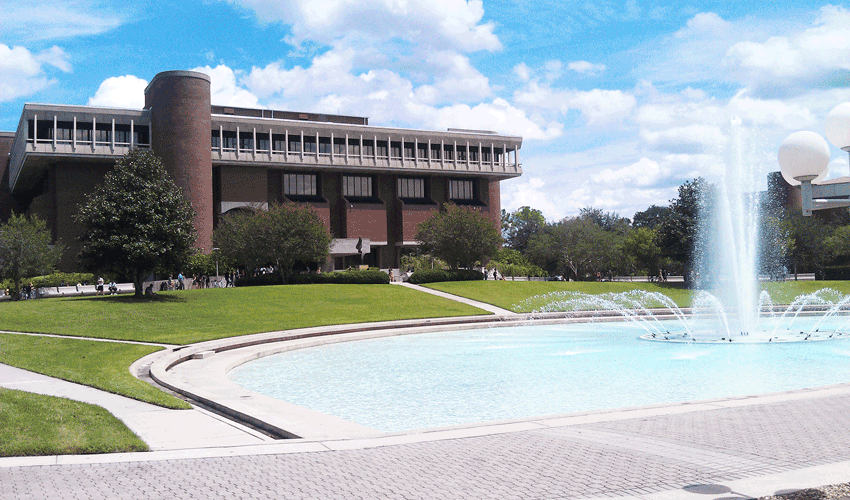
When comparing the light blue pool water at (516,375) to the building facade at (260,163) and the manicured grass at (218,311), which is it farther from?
the building facade at (260,163)

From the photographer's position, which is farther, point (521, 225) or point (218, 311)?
point (521, 225)

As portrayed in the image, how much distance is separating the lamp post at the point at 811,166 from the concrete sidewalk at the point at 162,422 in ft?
21.7

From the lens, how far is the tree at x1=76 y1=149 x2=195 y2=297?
3644 cm

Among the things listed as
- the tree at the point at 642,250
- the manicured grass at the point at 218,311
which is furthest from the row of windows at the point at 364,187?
the manicured grass at the point at 218,311

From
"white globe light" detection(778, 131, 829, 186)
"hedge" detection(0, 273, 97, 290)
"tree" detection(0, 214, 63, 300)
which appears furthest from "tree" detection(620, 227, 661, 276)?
"white globe light" detection(778, 131, 829, 186)

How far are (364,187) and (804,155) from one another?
76.7 m

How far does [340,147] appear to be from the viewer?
7962cm

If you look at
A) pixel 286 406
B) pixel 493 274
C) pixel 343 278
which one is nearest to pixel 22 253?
pixel 343 278

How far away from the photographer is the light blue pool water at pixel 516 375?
12.4 meters

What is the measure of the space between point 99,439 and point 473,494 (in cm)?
479

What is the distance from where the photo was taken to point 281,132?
248 feet

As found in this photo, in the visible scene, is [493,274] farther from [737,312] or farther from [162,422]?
[162,422]

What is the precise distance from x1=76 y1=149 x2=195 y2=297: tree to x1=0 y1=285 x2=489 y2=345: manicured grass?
2045 millimetres

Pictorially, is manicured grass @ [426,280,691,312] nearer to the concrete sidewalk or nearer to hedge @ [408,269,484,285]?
hedge @ [408,269,484,285]
